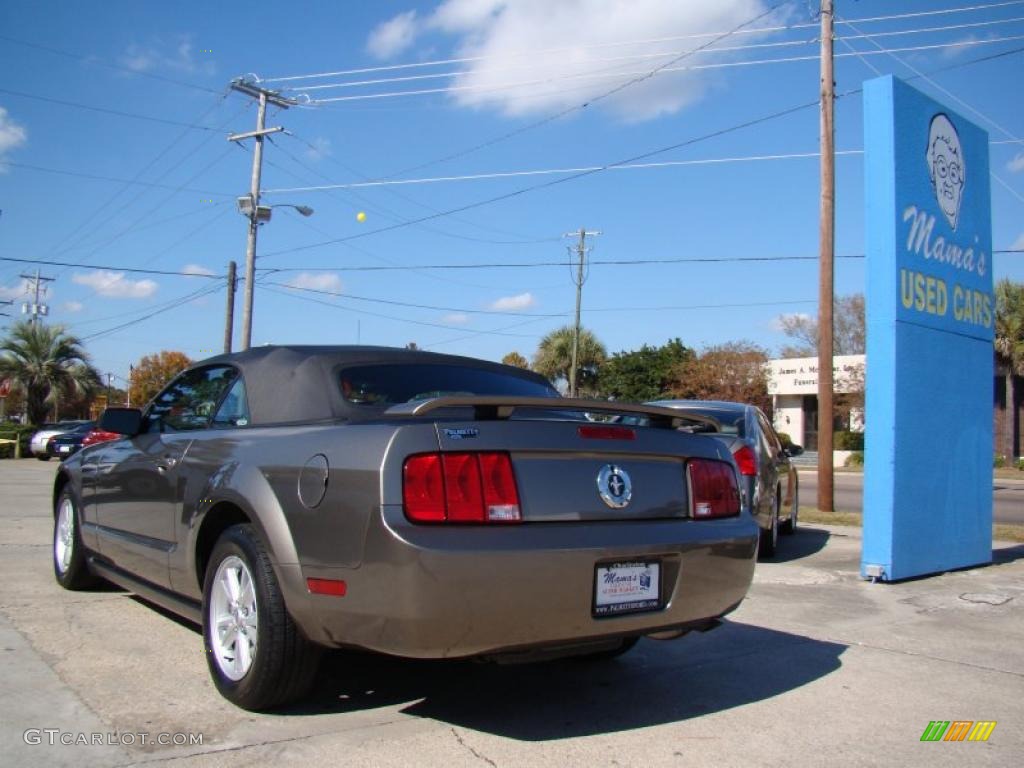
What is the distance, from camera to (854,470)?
33312mm

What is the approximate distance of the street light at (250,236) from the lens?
2731cm

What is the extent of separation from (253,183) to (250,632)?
2692 cm

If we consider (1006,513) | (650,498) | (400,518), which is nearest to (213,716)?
(400,518)

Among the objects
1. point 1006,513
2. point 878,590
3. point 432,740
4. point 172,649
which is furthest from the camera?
point 1006,513

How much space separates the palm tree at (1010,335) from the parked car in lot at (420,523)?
36.8 meters

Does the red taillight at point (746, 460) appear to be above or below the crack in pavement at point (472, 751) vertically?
above

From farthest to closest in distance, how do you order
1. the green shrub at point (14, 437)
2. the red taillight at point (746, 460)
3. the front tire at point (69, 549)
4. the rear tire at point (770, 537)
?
the green shrub at point (14, 437) < the rear tire at point (770, 537) < the red taillight at point (746, 460) < the front tire at point (69, 549)

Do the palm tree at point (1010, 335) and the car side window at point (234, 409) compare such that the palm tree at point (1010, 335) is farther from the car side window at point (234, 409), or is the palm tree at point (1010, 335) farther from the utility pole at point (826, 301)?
the car side window at point (234, 409)

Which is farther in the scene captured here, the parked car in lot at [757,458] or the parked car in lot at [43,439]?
the parked car in lot at [43,439]

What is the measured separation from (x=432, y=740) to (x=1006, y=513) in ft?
50.2

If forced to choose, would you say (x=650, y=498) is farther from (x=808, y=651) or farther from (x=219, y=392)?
(x=219, y=392)

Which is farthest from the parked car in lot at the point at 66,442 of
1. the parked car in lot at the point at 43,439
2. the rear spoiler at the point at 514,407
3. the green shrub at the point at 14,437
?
the rear spoiler at the point at 514,407

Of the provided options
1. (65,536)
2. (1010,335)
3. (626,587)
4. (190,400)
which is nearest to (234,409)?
(190,400)

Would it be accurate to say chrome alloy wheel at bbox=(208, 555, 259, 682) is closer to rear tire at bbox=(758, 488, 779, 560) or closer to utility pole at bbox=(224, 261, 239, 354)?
rear tire at bbox=(758, 488, 779, 560)
